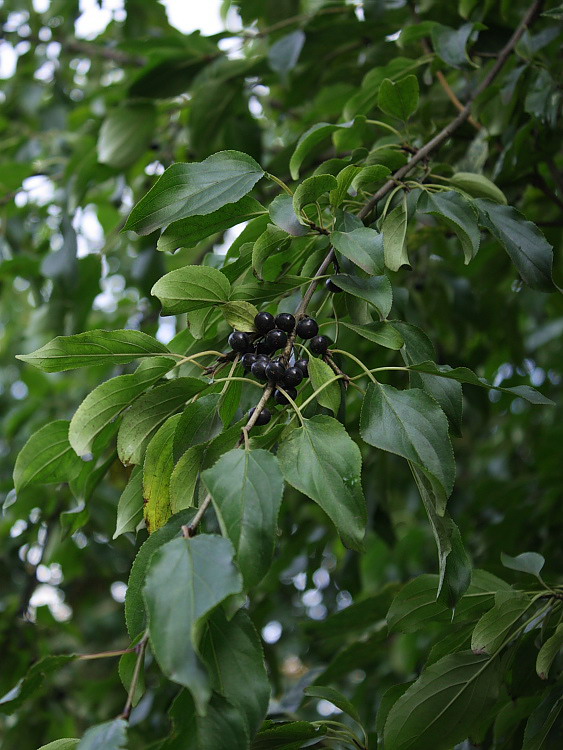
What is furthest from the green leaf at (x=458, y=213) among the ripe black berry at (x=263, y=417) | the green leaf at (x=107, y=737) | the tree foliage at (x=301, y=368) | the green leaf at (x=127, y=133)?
the green leaf at (x=127, y=133)

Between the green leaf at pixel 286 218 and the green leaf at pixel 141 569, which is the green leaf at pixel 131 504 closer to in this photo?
the green leaf at pixel 141 569

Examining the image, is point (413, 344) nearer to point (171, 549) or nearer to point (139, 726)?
point (171, 549)

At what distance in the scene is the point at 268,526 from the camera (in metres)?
0.47

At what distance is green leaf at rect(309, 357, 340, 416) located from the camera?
22.9 inches

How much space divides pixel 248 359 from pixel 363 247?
0.12 meters

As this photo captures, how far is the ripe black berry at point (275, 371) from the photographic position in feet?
1.81

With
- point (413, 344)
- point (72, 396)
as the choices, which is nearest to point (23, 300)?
point (72, 396)

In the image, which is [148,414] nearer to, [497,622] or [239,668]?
[239,668]

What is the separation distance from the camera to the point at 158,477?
592 millimetres

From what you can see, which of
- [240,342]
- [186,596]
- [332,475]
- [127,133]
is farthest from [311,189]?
[127,133]

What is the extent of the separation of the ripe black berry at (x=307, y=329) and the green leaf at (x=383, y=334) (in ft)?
0.12

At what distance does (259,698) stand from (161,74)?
1.11m

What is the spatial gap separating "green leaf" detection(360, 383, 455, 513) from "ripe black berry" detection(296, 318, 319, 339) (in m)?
0.06

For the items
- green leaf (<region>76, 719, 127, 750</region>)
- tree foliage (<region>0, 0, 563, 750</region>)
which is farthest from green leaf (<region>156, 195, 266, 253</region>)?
green leaf (<region>76, 719, 127, 750</region>)
